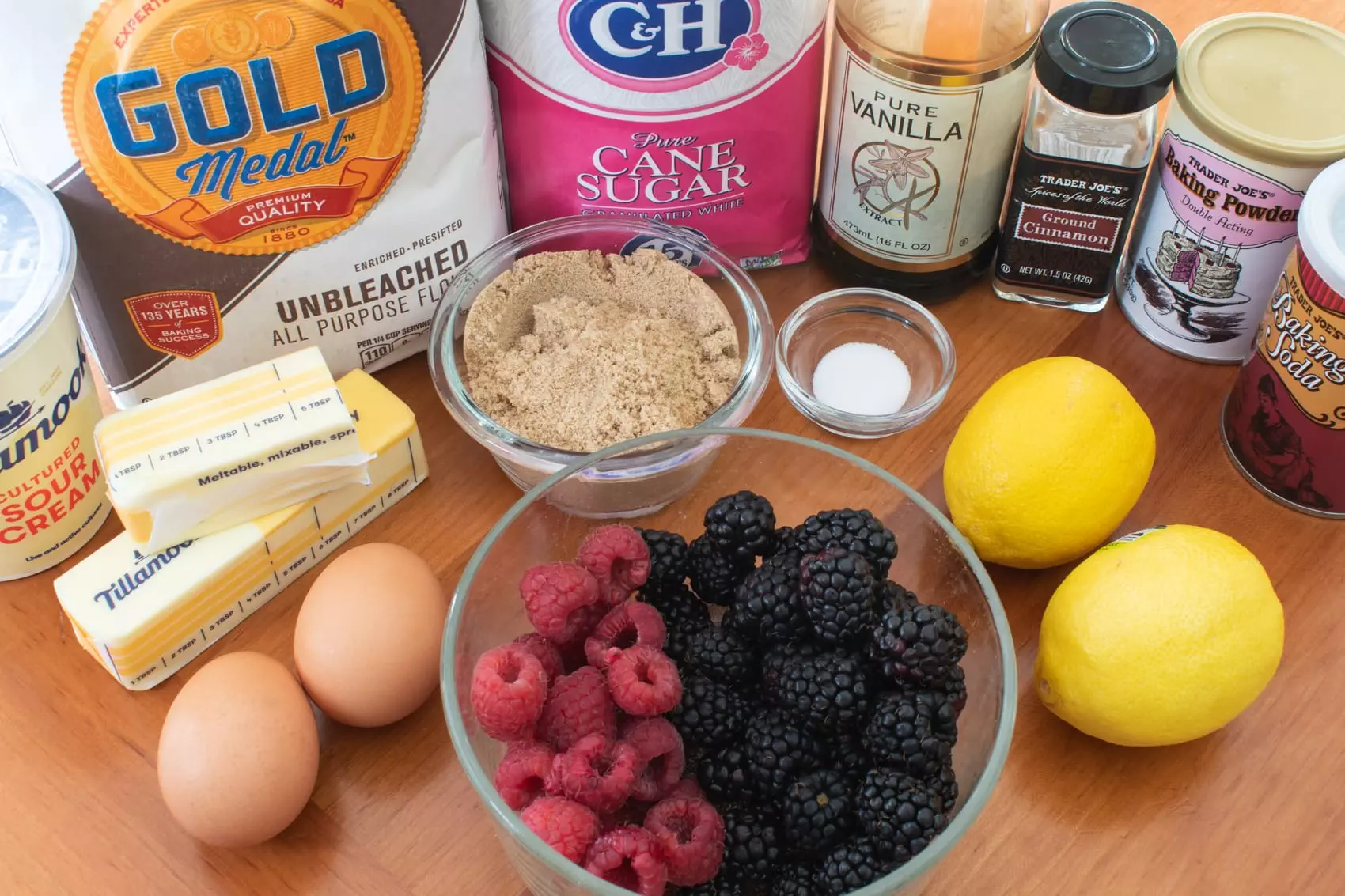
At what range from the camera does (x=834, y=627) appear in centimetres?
77

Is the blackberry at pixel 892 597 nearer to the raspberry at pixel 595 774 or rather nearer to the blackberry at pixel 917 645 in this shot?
the blackberry at pixel 917 645

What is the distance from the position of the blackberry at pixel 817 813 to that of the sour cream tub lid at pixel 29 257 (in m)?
0.55

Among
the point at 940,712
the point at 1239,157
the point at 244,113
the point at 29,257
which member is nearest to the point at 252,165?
the point at 244,113

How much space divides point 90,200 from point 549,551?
15.3 inches

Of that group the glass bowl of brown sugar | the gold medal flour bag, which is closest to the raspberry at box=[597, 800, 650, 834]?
the glass bowl of brown sugar

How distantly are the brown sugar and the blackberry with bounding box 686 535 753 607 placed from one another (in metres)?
0.12

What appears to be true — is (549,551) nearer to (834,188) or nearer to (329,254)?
(329,254)

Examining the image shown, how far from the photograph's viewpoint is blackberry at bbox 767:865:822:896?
2.45ft

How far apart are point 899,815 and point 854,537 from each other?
171mm

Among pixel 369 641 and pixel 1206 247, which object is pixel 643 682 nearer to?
pixel 369 641

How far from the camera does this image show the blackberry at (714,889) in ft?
2.48

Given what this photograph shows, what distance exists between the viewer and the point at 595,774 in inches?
28.7

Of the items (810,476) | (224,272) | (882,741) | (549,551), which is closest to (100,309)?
(224,272)

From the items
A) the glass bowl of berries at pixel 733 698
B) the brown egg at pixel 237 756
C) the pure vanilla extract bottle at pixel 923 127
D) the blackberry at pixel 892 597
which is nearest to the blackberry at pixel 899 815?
the glass bowl of berries at pixel 733 698
